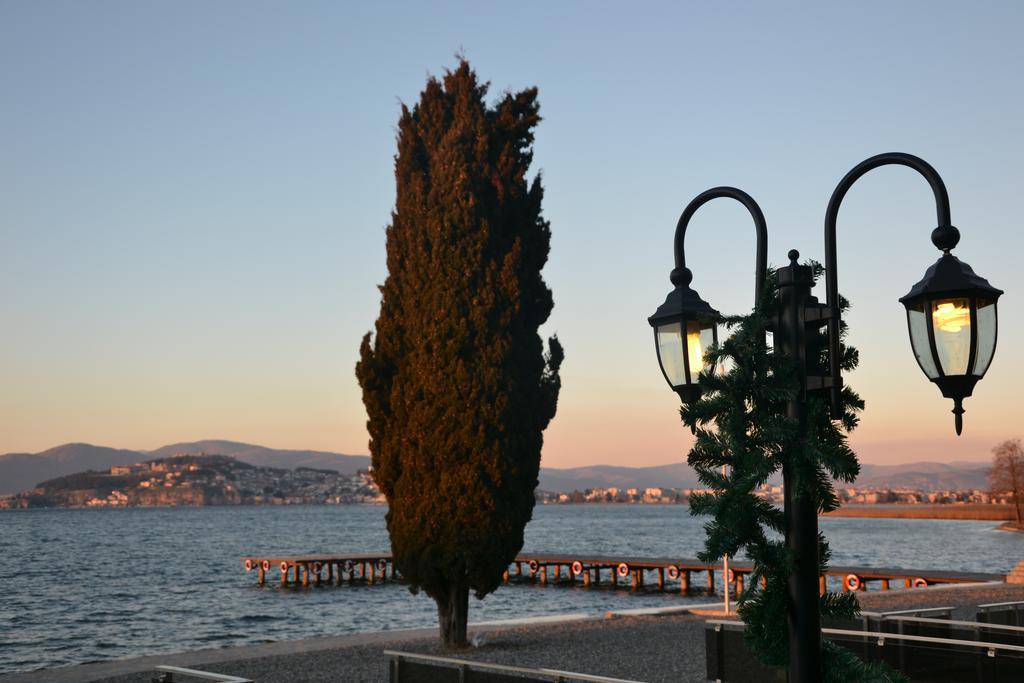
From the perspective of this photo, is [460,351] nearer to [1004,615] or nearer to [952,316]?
[1004,615]

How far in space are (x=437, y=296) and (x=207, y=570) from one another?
59621mm

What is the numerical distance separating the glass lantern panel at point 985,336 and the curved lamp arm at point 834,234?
1.24 ft

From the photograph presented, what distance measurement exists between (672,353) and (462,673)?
160 inches

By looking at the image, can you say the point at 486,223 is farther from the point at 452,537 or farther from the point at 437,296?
the point at 452,537

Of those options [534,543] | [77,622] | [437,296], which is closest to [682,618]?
[437,296]

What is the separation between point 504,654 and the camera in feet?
59.3

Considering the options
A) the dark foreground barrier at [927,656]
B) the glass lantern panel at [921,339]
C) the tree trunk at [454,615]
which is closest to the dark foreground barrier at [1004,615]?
the dark foreground barrier at [927,656]

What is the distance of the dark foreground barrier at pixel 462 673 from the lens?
766 centimetres

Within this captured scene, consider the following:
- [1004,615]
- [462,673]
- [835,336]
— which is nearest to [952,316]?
[835,336]

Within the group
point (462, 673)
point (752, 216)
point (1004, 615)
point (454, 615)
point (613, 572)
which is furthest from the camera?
point (613, 572)

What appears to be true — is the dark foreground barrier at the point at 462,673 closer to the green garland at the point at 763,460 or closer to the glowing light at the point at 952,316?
the green garland at the point at 763,460

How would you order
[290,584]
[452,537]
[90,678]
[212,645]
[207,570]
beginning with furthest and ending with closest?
[207,570], [290,584], [212,645], [452,537], [90,678]

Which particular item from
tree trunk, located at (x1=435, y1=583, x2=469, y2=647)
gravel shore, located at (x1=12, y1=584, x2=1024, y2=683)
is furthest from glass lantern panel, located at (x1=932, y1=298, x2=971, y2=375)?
tree trunk, located at (x1=435, y1=583, x2=469, y2=647)

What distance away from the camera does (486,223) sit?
1883cm
